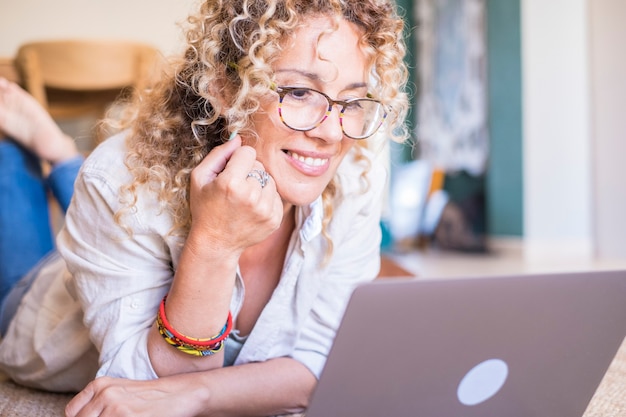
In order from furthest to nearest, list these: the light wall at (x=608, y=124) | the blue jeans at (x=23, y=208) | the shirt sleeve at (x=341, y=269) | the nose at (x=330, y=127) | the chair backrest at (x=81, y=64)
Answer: the light wall at (x=608, y=124) → the chair backrest at (x=81, y=64) → the blue jeans at (x=23, y=208) → the shirt sleeve at (x=341, y=269) → the nose at (x=330, y=127)

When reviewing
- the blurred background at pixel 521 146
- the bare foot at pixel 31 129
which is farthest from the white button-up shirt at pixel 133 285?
the blurred background at pixel 521 146

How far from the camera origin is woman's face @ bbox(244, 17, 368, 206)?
1015 mm

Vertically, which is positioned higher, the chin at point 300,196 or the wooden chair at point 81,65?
the wooden chair at point 81,65

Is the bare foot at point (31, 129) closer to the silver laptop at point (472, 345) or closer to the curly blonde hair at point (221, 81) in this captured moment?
the curly blonde hair at point (221, 81)

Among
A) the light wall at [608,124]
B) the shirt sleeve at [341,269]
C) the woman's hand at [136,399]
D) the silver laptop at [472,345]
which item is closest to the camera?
the silver laptop at [472,345]

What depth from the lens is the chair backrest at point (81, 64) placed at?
2592 mm

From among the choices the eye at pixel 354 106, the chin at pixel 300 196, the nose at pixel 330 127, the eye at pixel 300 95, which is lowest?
the chin at pixel 300 196

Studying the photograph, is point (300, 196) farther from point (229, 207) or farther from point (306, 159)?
point (229, 207)

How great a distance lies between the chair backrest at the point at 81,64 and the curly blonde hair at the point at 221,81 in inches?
58.8

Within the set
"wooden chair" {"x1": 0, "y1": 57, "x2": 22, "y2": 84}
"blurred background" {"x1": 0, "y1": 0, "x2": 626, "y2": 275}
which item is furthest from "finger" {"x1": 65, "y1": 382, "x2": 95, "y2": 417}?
"blurred background" {"x1": 0, "y1": 0, "x2": 626, "y2": 275}

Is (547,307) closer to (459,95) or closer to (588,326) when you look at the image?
(588,326)

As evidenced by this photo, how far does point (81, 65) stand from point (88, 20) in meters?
1.15

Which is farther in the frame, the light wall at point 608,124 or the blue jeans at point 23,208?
the light wall at point 608,124

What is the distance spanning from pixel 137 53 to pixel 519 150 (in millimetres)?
3025
